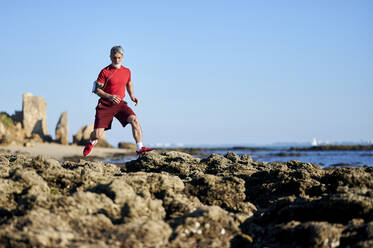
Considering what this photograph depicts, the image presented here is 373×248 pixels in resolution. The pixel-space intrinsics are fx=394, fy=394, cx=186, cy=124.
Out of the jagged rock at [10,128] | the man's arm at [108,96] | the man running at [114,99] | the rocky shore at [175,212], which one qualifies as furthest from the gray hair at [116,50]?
the jagged rock at [10,128]

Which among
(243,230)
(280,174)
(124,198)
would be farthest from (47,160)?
(280,174)

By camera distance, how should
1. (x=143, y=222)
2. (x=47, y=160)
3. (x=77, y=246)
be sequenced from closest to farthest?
(x=77, y=246) → (x=143, y=222) → (x=47, y=160)

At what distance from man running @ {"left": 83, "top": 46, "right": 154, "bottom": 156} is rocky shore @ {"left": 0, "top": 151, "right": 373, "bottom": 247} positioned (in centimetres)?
260

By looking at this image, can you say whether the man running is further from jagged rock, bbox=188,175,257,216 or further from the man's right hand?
jagged rock, bbox=188,175,257,216

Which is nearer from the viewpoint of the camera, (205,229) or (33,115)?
(205,229)

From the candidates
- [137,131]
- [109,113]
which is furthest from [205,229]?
[109,113]

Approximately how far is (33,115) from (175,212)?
4229cm

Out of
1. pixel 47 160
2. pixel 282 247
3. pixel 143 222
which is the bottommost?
pixel 282 247

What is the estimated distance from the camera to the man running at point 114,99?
7.47 metres

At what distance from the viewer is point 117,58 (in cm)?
743

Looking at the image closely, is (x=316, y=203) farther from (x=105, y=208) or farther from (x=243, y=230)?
(x=105, y=208)

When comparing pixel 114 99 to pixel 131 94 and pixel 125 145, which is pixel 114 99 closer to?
pixel 131 94

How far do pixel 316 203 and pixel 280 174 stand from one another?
5.04 ft

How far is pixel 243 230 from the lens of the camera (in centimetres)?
377
